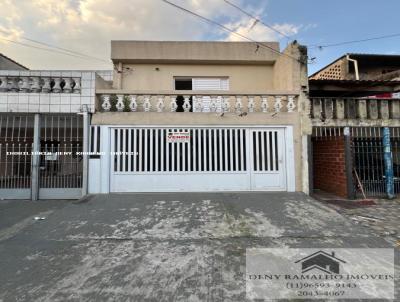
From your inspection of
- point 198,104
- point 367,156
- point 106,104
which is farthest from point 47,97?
point 367,156

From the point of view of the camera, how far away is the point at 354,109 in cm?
699

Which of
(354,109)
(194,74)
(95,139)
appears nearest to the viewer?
(95,139)

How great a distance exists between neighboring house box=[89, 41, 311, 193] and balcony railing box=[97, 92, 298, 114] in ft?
0.09

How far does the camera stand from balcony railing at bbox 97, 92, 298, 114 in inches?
262

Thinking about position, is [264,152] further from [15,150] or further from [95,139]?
[15,150]

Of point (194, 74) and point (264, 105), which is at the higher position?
point (194, 74)

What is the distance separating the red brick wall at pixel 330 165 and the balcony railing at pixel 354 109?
30.0 inches

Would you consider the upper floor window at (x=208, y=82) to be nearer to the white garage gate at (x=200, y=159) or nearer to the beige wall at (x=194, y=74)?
the beige wall at (x=194, y=74)

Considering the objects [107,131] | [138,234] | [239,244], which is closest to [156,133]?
[107,131]

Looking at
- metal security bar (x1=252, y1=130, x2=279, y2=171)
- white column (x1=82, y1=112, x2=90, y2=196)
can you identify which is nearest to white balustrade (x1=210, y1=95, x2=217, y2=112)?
metal security bar (x1=252, y1=130, x2=279, y2=171)

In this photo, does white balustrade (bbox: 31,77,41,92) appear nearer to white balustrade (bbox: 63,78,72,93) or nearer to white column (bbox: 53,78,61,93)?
white column (bbox: 53,78,61,93)

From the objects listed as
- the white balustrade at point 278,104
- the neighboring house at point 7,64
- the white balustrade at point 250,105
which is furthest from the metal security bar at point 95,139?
the neighboring house at point 7,64

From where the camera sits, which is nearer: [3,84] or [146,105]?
[3,84]

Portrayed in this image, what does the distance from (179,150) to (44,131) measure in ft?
12.8
